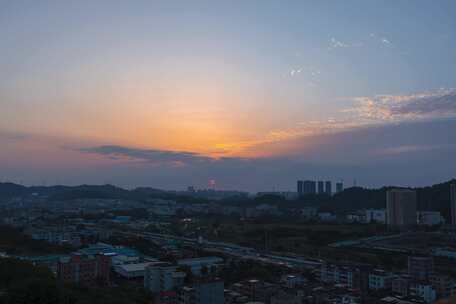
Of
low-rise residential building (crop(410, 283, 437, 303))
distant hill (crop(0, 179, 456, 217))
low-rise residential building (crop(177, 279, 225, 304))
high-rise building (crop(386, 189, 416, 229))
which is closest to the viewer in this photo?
low-rise residential building (crop(177, 279, 225, 304))

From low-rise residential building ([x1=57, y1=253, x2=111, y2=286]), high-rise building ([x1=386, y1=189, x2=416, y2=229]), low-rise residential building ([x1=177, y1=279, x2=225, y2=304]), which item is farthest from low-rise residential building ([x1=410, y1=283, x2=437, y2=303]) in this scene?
high-rise building ([x1=386, y1=189, x2=416, y2=229])

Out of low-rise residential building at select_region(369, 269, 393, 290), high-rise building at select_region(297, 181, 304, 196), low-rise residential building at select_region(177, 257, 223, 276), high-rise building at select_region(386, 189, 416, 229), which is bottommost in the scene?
low-rise residential building at select_region(177, 257, 223, 276)

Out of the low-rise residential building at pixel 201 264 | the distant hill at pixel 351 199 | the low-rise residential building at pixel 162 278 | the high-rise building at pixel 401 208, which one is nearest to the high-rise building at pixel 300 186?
the distant hill at pixel 351 199

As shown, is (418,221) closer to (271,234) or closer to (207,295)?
(271,234)

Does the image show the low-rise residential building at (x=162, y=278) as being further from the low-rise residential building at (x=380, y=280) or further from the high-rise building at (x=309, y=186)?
the high-rise building at (x=309, y=186)

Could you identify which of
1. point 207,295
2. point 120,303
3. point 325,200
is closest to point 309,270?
point 207,295

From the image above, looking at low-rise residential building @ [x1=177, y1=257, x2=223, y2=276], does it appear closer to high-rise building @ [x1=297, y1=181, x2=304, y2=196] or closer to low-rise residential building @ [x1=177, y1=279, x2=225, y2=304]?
low-rise residential building @ [x1=177, y1=279, x2=225, y2=304]

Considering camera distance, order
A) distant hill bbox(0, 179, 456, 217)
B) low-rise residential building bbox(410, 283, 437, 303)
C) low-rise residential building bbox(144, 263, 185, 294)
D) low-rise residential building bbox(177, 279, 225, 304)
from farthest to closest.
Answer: distant hill bbox(0, 179, 456, 217) → low-rise residential building bbox(144, 263, 185, 294) → low-rise residential building bbox(410, 283, 437, 303) → low-rise residential building bbox(177, 279, 225, 304)

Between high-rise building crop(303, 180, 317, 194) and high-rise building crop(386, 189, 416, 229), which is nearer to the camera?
Answer: high-rise building crop(386, 189, 416, 229)

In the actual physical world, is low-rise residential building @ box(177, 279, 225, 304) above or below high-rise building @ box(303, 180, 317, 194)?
below

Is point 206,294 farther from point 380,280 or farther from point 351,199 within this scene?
point 351,199
